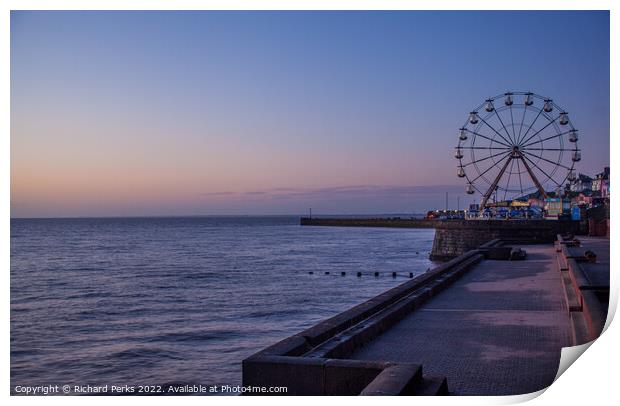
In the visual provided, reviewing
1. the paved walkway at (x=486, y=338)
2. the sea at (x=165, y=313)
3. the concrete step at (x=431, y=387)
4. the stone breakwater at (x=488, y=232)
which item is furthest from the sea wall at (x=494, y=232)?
the concrete step at (x=431, y=387)

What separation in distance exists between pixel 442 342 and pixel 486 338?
0.73m

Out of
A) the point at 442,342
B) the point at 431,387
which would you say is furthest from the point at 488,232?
the point at 431,387

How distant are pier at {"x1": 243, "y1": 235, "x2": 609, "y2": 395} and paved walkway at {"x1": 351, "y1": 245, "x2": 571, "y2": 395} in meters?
0.01

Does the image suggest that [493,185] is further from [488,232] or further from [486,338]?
[486,338]

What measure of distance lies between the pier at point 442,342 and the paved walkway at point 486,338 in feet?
0.05

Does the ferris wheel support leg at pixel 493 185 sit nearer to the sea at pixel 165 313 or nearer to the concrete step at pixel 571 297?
the sea at pixel 165 313

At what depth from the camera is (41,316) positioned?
21.6m

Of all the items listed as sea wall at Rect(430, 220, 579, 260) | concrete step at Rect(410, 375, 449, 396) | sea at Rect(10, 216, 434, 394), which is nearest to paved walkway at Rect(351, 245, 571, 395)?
concrete step at Rect(410, 375, 449, 396)

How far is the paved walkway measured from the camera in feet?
24.6

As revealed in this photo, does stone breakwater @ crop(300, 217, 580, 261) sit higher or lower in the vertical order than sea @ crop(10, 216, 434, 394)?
higher

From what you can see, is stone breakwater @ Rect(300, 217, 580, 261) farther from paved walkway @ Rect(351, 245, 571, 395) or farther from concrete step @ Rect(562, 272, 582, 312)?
paved walkway @ Rect(351, 245, 571, 395)

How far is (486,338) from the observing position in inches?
374

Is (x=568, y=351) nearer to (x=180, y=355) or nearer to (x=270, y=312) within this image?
(x=180, y=355)

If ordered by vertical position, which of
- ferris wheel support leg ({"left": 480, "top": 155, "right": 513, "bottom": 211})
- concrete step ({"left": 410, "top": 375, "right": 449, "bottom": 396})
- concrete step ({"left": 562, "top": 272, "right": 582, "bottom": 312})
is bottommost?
concrete step ({"left": 410, "top": 375, "right": 449, "bottom": 396})
